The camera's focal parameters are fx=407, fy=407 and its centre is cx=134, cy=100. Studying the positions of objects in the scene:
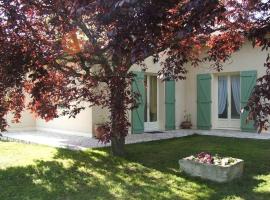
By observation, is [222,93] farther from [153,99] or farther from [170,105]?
[153,99]

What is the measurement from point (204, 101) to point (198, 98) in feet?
0.83

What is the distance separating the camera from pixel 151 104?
1364cm

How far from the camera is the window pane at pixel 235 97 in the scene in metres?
13.3

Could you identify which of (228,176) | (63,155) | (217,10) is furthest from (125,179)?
(217,10)

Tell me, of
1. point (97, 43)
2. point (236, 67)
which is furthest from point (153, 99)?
point (97, 43)

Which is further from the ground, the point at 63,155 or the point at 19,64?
the point at 19,64

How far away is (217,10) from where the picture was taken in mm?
3475

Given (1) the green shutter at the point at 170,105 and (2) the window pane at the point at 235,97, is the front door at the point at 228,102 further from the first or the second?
(1) the green shutter at the point at 170,105

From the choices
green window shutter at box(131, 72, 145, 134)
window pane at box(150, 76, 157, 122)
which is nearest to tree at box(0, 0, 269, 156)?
green window shutter at box(131, 72, 145, 134)

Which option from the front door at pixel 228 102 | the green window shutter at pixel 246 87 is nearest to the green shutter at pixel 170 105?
the front door at pixel 228 102

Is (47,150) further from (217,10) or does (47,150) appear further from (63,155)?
(217,10)

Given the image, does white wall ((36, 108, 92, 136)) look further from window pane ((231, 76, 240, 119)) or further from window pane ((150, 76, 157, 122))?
window pane ((231, 76, 240, 119))

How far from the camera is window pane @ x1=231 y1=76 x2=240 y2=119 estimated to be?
43.7ft

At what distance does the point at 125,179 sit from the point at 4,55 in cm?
261
